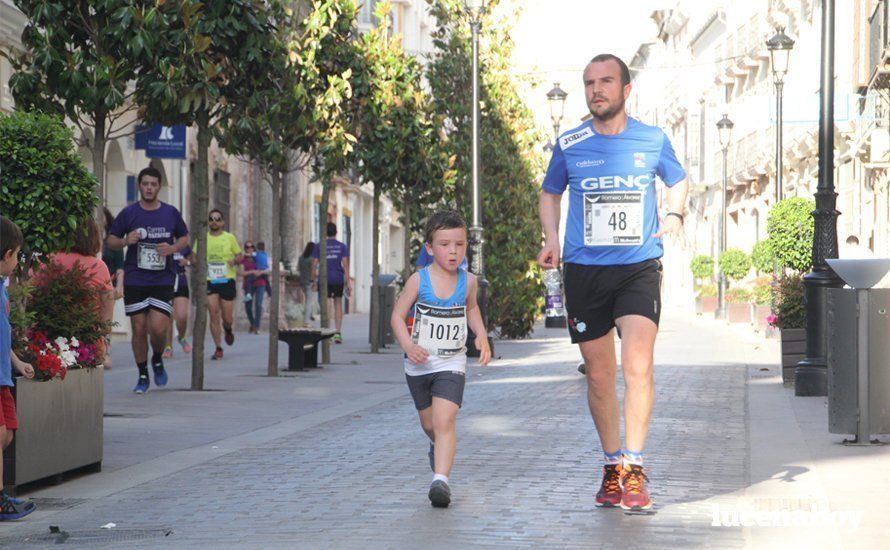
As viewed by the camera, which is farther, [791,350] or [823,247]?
[791,350]

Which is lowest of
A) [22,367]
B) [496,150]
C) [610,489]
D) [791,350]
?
[610,489]

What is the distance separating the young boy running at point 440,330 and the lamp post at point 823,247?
7186 mm

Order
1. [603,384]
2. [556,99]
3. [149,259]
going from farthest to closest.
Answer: [556,99] < [149,259] < [603,384]

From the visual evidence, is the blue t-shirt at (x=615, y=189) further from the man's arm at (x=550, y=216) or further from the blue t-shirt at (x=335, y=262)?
the blue t-shirt at (x=335, y=262)

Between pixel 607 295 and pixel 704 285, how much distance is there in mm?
49026

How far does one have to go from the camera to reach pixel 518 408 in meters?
13.1

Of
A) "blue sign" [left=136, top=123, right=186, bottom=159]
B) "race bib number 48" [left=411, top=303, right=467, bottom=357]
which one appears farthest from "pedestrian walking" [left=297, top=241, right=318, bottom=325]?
"race bib number 48" [left=411, top=303, right=467, bottom=357]

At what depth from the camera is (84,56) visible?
1323 cm

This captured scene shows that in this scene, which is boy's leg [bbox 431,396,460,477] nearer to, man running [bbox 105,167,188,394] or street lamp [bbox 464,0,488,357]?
man running [bbox 105,167,188,394]

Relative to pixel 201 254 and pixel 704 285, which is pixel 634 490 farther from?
pixel 704 285

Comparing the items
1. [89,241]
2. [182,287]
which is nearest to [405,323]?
[89,241]

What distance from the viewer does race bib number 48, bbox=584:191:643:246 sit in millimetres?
7258

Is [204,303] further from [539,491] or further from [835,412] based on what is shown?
[539,491]

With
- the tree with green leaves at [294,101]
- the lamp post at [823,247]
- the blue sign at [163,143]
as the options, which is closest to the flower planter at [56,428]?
the tree with green leaves at [294,101]
